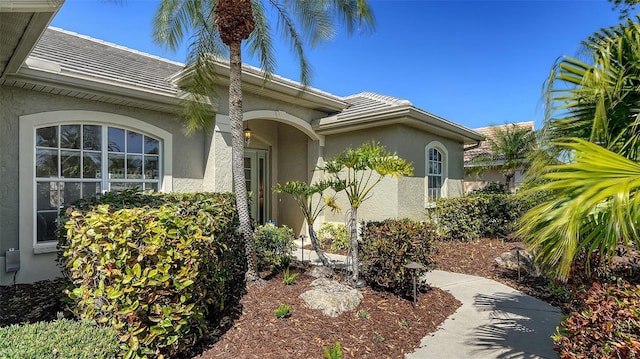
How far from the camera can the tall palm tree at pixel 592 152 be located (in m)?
2.43

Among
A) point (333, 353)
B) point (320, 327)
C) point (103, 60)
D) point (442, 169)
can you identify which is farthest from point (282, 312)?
point (442, 169)

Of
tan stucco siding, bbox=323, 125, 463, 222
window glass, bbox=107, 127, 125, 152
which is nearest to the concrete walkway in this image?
tan stucco siding, bbox=323, 125, 463, 222

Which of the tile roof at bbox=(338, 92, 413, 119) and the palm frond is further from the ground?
the tile roof at bbox=(338, 92, 413, 119)

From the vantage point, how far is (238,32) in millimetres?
5949

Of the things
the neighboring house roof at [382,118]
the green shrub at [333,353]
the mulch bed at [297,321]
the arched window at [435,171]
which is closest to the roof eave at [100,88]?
the mulch bed at [297,321]

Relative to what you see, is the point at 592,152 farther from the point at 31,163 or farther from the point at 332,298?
the point at 31,163

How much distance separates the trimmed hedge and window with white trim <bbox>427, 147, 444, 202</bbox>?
1.42 m

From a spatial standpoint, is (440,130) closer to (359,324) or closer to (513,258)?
(513,258)

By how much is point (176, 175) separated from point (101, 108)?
2.36 m

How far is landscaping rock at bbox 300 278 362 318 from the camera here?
491cm

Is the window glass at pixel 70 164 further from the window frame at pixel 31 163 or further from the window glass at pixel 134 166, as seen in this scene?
the window glass at pixel 134 166

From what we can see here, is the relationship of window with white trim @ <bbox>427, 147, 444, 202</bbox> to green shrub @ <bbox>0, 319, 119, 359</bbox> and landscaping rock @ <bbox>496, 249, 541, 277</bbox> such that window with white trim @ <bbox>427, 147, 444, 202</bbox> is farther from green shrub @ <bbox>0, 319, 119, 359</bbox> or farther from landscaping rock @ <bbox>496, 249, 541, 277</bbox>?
green shrub @ <bbox>0, 319, 119, 359</bbox>

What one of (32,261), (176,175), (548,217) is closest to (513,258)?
(548,217)

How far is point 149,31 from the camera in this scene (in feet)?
25.5
